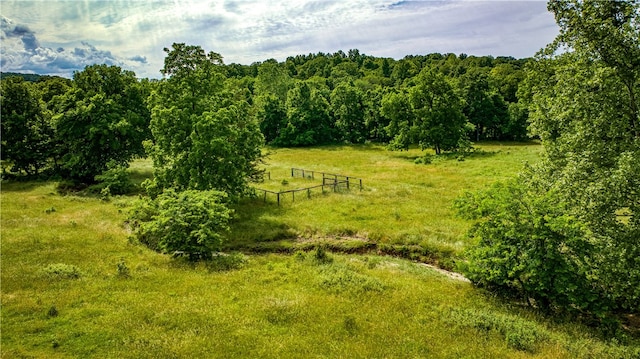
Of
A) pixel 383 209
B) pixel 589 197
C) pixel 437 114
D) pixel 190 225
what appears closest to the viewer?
pixel 589 197

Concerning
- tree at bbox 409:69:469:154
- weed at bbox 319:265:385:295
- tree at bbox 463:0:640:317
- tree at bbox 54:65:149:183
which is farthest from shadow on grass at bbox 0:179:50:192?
tree at bbox 409:69:469:154

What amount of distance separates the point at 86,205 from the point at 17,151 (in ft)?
51.6

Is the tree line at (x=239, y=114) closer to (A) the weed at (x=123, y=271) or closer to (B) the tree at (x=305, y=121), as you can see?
(B) the tree at (x=305, y=121)

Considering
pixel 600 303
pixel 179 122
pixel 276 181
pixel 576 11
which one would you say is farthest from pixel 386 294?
pixel 276 181

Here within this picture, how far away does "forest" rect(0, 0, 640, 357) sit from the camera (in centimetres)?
1482

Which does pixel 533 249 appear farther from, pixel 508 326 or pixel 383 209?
pixel 383 209

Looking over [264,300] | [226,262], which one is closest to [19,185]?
[226,262]

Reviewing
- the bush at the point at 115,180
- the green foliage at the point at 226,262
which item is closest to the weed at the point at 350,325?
the green foliage at the point at 226,262

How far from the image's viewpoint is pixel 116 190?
127 ft

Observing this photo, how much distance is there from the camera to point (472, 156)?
5650cm

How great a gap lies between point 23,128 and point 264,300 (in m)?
42.2

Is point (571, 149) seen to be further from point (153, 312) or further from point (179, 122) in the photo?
point (179, 122)

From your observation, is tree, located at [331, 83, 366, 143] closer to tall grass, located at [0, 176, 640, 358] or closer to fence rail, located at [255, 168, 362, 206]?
fence rail, located at [255, 168, 362, 206]

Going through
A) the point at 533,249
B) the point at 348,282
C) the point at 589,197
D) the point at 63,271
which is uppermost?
the point at 589,197
